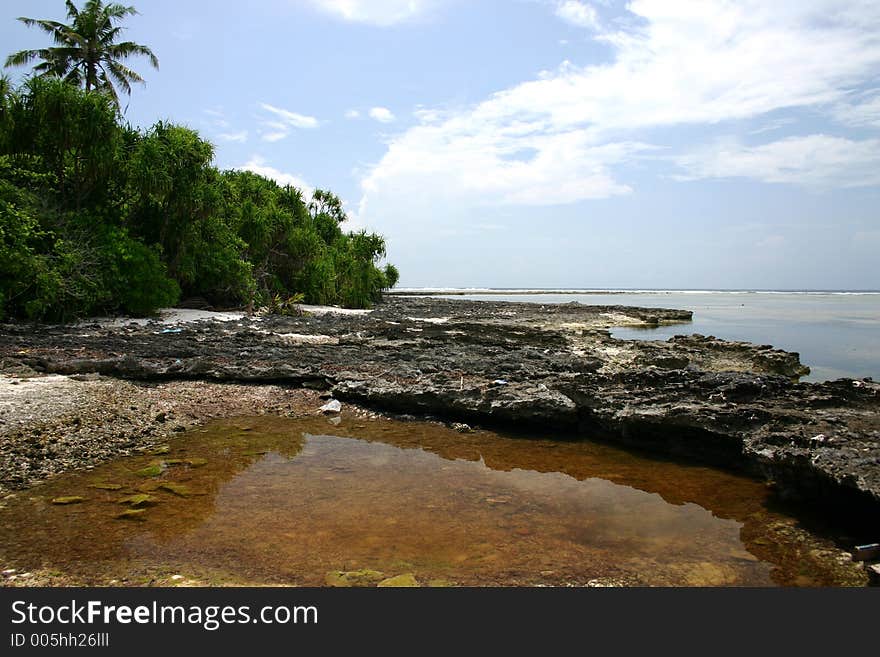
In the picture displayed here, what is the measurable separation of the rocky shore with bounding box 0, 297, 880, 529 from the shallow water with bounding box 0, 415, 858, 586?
538 mm

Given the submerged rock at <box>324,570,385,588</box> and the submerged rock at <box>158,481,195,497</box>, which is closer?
the submerged rock at <box>324,570,385,588</box>

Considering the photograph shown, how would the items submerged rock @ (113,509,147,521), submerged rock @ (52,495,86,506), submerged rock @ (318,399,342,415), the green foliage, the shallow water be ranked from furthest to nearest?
the green foliage → submerged rock @ (318,399,342,415) → submerged rock @ (52,495,86,506) → submerged rock @ (113,509,147,521) → the shallow water

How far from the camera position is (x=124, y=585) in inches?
139

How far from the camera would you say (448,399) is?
8.59m

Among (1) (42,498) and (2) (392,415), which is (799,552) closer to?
(2) (392,415)

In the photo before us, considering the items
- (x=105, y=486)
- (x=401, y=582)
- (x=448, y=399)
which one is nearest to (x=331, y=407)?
(x=448, y=399)

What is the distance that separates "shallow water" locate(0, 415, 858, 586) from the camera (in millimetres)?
3910

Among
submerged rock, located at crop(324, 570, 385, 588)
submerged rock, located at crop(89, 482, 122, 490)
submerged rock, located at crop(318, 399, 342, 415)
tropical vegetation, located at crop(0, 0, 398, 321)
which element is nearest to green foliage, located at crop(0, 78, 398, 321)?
tropical vegetation, located at crop(0, 0, 398, 321)

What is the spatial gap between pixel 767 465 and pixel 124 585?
6.31m

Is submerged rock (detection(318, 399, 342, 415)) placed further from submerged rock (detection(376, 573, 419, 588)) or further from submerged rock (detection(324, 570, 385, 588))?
submerged rock (detection(376, 573, 419, 588))

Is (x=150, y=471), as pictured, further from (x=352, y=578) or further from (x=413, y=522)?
(x=352, y=578)

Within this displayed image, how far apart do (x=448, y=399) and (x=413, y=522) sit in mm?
3921

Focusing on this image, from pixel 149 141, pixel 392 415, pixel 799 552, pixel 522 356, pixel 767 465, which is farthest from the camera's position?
pixel 149 141
